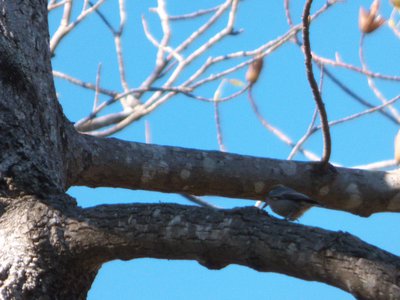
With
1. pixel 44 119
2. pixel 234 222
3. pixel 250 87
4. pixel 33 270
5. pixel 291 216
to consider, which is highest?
pixel 250 87

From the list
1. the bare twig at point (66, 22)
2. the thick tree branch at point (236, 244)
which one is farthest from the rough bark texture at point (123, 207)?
the bare twig at point (66, 22)

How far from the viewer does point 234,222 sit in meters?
1.53

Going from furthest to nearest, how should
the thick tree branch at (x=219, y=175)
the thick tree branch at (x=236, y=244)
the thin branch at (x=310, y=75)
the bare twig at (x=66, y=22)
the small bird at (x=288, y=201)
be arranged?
the bare twig at (x=66, y=22) < the small bird at (x=288, y=201) < the thick tree branch at (x=219, y=175) < the thin branch at (x=310, y=75) < the thick tree branch at (x=236, y=244)

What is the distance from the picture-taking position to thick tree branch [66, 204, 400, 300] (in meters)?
1.35

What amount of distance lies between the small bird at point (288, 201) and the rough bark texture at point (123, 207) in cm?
5

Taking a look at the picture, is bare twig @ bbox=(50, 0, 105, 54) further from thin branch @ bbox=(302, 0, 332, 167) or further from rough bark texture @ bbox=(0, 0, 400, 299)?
thin branch @ bbox=(302, 0, 332, 167)

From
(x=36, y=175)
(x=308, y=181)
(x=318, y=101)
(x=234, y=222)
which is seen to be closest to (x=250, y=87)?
(x=308, y=181)

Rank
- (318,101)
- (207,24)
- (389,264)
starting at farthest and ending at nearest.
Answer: (207,24)
(318,101)
(389,264)

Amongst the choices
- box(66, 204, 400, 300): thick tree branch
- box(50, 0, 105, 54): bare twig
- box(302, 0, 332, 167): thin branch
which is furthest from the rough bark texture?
box(50, 0, 105, 54): bare twig

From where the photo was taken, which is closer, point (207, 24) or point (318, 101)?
point (318, 101)

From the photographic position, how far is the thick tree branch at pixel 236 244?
1.35m

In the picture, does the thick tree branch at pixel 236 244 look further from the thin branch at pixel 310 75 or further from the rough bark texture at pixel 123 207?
the thin branch at pixel 310 75

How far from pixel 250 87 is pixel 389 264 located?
219cm

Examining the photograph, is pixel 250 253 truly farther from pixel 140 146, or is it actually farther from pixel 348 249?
pixel 140 146
